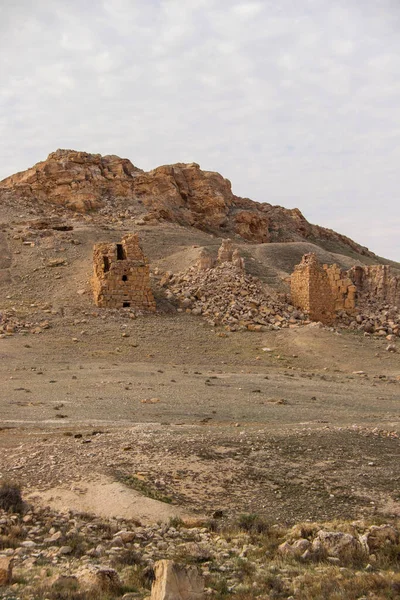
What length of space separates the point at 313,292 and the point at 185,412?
14001mm

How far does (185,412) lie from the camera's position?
12.5m

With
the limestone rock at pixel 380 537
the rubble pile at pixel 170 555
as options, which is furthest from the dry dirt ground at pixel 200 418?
the limestone rock at pixel 380 537

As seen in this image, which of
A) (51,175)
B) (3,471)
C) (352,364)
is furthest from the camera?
(51,175)

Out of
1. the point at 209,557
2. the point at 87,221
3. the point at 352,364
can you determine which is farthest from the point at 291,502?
the point at 87,221

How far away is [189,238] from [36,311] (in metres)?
15.2

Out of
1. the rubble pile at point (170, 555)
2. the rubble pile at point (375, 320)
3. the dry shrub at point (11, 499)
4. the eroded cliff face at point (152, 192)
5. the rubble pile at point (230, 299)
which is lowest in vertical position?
the rubble pile at point (170, 555)

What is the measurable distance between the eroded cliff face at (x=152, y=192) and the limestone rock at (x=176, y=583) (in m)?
36.8

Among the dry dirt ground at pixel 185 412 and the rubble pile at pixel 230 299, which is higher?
the rubble pile at pixel 230 299

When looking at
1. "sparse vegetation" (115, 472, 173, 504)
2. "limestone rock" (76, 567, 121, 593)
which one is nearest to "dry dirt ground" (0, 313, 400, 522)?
"sparse vegetation" (115, 472, 173, 504)

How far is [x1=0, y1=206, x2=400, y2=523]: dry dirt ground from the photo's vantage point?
7.57 m

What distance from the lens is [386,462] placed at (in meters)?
8.59

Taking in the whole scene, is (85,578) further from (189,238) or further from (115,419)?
(189,238)

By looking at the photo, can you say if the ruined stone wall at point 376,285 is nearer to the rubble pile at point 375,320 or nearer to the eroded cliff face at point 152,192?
the rubble pile at point 375,320

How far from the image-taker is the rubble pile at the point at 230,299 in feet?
77.4
